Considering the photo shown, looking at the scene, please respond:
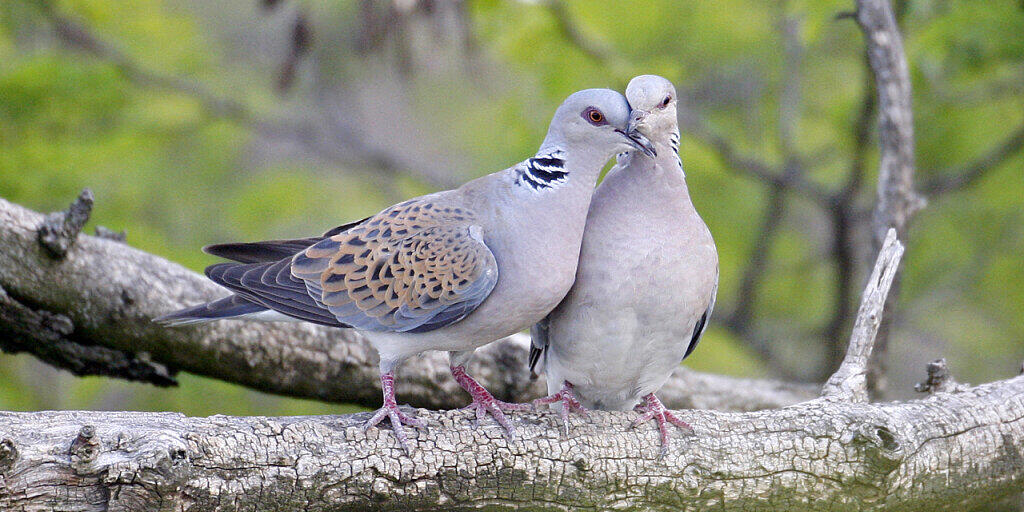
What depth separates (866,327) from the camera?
375 centimetres

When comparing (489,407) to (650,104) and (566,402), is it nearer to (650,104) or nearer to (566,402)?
(566,402)

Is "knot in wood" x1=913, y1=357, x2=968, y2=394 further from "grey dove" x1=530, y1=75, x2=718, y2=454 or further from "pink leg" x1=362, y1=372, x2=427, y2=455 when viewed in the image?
"pink leg" x1=362, y1=372, x2=427, y2=455

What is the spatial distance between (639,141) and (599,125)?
0.45 ft

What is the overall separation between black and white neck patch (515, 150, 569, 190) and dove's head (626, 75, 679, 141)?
0.84 ft

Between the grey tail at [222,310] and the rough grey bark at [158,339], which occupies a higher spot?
the rough grey bark at [158,339]

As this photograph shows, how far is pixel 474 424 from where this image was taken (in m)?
3.04

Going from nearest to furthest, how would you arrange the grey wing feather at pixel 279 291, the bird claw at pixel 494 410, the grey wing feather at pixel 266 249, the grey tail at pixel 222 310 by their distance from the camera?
1. the bird claw at pixel 494 410
2. the grey wing feather at pixel 279 291
3. the grey tail at pixel 222 310
4. the grey wing feather at pixel 266 249

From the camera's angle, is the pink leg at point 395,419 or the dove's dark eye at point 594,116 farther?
the dove's dark eye at point 594,116

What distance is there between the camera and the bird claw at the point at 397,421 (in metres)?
2.91

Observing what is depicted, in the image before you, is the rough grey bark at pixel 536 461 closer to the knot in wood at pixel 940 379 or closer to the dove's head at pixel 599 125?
the knot in wood at pixel 940 379

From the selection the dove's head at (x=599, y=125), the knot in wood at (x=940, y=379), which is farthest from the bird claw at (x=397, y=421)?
the knot in wood at (x=940, y=379)

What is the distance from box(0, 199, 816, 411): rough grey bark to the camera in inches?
154

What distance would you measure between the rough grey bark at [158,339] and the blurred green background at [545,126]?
1.63 metres

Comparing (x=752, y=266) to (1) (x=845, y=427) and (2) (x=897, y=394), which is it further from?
(1) (x=845, y=427)
